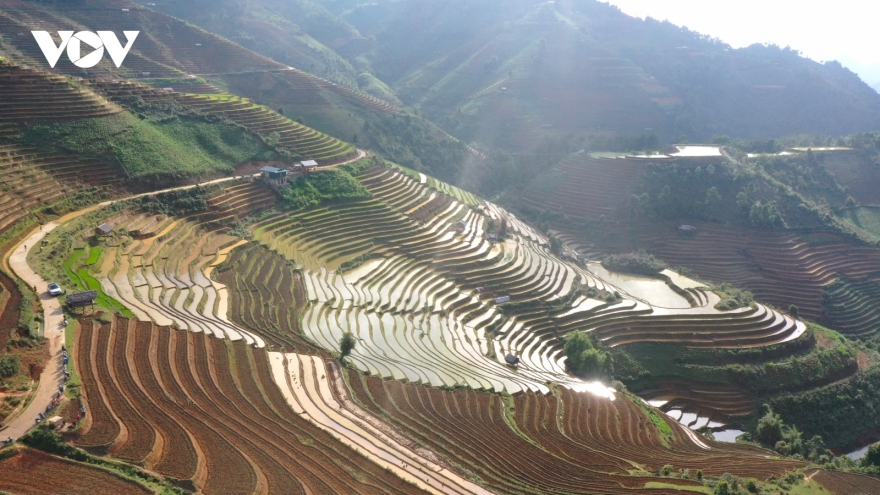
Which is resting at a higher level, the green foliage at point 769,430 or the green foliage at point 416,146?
the green foliage at point 416,146

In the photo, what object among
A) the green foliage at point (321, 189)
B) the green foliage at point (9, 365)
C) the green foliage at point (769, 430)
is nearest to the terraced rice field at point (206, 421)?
the green foliage at point (9, 365)

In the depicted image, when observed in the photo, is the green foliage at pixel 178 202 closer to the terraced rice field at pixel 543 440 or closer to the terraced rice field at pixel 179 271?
the terraced rice field at pixel 179 271

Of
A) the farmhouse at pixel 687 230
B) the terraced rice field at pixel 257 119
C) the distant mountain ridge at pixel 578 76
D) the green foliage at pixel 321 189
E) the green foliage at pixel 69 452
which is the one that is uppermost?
the distant mountain ridge at pixel 578 76

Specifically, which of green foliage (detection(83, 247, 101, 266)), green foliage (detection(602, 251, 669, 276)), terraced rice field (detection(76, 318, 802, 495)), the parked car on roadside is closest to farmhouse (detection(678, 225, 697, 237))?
green foliage (detection(602, 251, 669, 276))

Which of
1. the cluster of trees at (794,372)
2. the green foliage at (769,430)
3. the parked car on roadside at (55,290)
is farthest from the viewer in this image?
the cluster of trees at (794,372)

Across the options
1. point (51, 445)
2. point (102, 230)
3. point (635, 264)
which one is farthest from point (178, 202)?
point (635, 264)

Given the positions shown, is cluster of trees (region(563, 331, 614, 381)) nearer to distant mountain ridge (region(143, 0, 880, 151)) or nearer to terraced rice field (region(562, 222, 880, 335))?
terraced rice field (region(562, 222, 880, 335))

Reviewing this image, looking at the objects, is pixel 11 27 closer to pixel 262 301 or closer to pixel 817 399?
pixel 262 301
